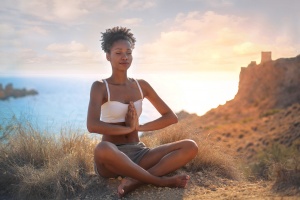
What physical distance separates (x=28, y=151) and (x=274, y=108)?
1208 inches

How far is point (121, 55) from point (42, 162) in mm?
2189

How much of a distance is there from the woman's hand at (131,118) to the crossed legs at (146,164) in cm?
29

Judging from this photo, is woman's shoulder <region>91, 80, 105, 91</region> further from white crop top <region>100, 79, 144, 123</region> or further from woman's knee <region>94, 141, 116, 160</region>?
woman's knee <region>94, 141, 116, 160</region>

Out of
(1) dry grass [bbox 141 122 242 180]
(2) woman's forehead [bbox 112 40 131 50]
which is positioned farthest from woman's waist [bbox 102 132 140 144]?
(1) dry grass [bbox 141 122 242 180]

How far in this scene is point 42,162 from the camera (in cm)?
551

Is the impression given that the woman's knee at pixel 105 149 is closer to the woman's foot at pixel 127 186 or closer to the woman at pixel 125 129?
the woman at pixel 125 129

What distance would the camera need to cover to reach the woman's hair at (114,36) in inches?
173

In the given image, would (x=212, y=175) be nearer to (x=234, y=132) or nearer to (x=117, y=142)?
(x=117, y=142)

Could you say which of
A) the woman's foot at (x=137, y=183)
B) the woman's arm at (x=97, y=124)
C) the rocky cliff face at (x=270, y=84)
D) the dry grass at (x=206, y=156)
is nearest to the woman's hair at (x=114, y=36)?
the woman's arm at (x=97, y=124)

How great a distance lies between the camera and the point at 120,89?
14.2 feet

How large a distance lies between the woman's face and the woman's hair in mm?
73

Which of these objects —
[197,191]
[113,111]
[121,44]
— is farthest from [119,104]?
[197,191]

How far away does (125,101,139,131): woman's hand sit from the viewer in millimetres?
4094

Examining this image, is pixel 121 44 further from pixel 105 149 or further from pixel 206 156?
pixel 206 156
